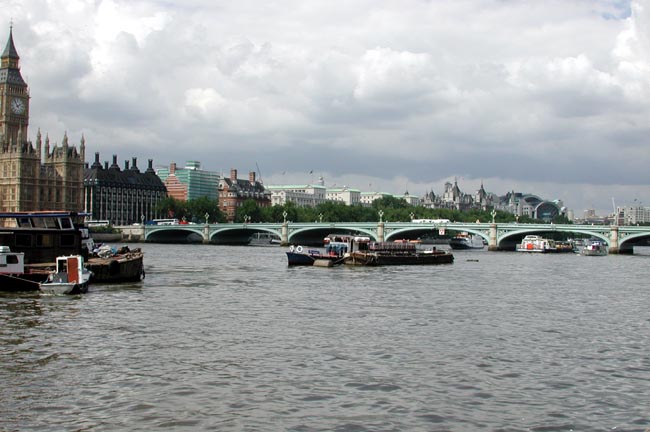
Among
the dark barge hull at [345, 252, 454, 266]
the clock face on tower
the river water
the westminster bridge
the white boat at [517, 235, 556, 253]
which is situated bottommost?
the river water

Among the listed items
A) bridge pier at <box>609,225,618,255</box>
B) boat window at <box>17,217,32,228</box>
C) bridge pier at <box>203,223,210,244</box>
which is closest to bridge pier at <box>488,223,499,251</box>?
bridge pier at <box>609,225,618,255</box>

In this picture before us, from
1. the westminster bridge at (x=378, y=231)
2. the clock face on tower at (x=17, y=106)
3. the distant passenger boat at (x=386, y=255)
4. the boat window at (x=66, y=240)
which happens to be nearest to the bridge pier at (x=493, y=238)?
the westminster bridge at (x=378, y=231)

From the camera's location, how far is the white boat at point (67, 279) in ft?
125

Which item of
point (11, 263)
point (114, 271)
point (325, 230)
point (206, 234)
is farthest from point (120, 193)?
point (11, 263)

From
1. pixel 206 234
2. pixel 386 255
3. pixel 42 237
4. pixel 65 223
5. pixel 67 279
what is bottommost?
pixel 67 279

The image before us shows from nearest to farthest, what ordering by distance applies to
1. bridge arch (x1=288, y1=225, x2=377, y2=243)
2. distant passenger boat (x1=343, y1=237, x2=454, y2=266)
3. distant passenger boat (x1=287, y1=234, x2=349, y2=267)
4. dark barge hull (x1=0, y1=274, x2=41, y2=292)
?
dark barge hull (x1=0, y1=274, x2=41, y2=292)
distant passenger boat (x1=287, y1=234, x2=349, y2=267)
distant passenger boat (x1=343, y1=237, x2=454, y2=266)
bridge arch (x1=288, y1=225, x2=377, y2=243)

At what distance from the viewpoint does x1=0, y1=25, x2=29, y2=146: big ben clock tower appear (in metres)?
159

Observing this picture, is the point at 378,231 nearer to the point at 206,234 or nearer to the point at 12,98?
A: the point at 206,234

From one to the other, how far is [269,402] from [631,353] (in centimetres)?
1232

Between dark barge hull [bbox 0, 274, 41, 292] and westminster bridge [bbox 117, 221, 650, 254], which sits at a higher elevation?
westminster bridge [bbox 117, 221, 650, 254]

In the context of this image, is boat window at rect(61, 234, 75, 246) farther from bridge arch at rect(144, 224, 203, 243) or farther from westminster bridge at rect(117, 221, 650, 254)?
bridge arch at rect(144, 224, 203, 243)

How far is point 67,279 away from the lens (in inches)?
1529

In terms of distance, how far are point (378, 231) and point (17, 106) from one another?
270ft

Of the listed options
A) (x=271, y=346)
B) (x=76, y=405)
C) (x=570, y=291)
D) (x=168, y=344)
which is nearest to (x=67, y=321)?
(x=168, y=344)
